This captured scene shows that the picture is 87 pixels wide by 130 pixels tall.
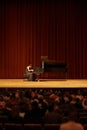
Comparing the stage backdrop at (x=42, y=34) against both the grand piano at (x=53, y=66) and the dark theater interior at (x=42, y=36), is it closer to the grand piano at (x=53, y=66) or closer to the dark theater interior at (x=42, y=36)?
the dark theater interior at (x=42, y=36)

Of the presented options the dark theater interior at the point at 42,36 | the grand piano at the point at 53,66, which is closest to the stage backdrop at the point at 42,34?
the dark theater interior at the point at 42,36

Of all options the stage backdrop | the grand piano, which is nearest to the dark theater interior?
the stage backdrop

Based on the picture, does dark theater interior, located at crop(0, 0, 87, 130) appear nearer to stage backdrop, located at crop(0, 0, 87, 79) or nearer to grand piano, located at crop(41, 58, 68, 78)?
stage backdrop, located at crop(0, 0, 87, 79)

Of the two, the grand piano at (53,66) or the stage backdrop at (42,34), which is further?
the stage backdrop at (42,34)

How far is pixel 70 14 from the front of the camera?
1535 cm

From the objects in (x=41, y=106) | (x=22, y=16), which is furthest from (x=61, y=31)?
(x=41, y=106)

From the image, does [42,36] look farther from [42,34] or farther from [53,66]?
[53,66]

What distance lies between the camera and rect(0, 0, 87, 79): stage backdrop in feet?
50.2

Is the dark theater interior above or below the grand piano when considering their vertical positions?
above

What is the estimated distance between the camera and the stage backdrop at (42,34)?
15297 mm

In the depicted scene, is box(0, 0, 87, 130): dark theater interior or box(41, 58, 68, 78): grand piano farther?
box(0, 0, 87, 130): dark theater interior

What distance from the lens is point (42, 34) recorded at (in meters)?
15.4

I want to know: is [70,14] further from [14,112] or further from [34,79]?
[14,112]

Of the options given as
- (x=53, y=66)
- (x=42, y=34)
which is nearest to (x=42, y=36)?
(x=42, y=34)
